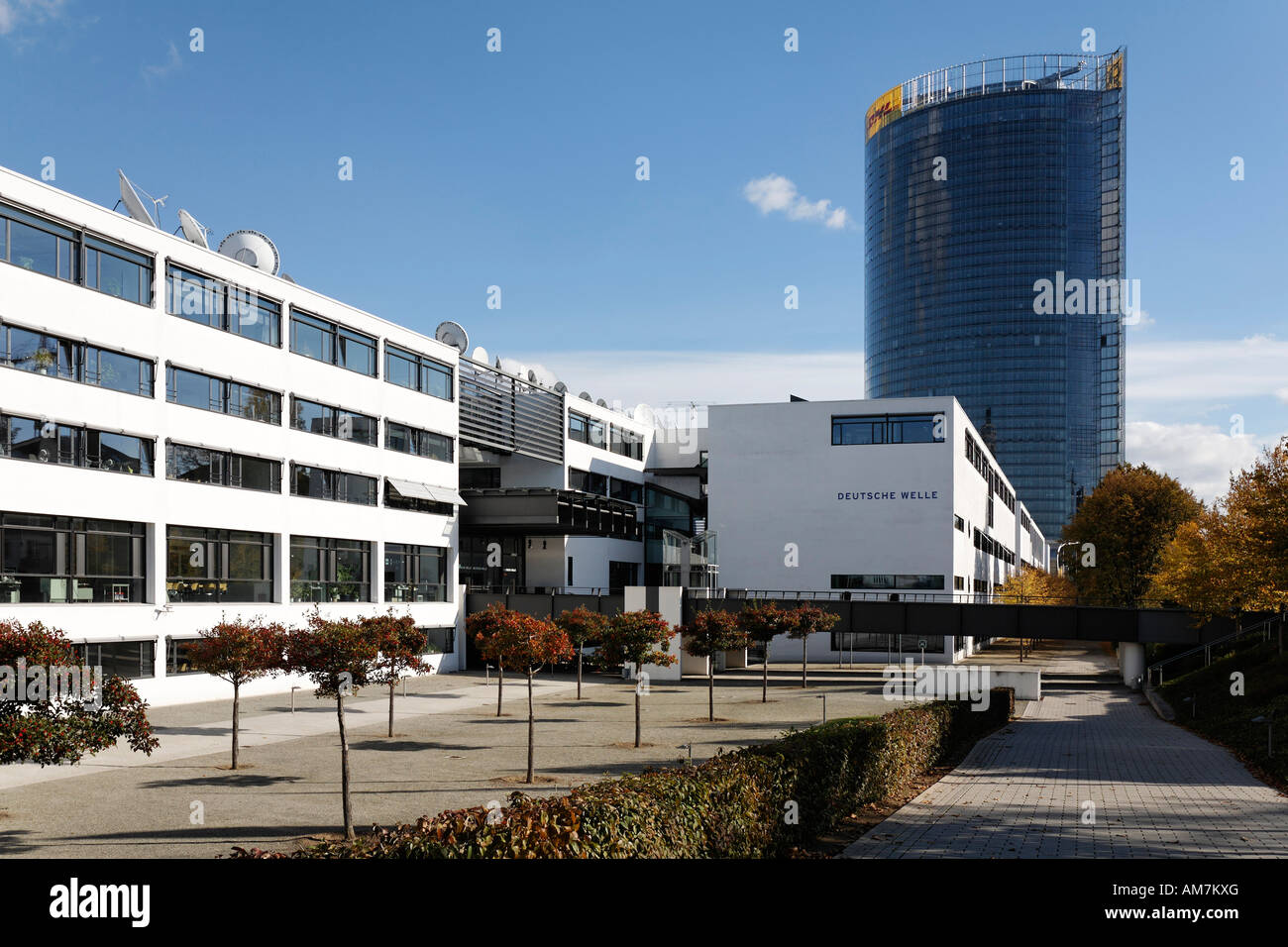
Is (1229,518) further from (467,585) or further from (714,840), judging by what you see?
(714,840)

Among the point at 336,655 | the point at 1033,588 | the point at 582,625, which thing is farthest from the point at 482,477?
the point at 1033,588

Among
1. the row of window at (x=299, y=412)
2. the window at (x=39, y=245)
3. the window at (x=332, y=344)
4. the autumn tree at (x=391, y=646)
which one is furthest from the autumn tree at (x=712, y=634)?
the window at (x=39, y=245)

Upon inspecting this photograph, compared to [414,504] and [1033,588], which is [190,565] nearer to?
[414,504]

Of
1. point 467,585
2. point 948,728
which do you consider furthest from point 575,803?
point 467,585

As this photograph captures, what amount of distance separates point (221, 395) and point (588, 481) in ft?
105

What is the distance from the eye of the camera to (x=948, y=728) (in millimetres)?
23875

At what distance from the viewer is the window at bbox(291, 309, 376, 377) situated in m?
41.5

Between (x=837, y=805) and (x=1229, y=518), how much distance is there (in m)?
36.3

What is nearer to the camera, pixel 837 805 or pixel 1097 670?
pixel 837 805

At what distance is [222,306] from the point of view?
37.1m

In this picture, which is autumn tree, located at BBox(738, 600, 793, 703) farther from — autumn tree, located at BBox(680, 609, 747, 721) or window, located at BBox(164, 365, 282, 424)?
window, located at BBox(164, 365, 282, 424)

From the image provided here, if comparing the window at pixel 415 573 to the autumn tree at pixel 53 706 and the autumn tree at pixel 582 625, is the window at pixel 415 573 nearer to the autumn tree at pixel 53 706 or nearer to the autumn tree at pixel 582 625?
the autumn tree at pixel 582 625

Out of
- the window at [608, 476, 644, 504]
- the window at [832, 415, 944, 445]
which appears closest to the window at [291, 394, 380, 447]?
the window at [608, 476, 644, 504]

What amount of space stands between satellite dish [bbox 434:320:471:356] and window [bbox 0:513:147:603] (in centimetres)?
2693
